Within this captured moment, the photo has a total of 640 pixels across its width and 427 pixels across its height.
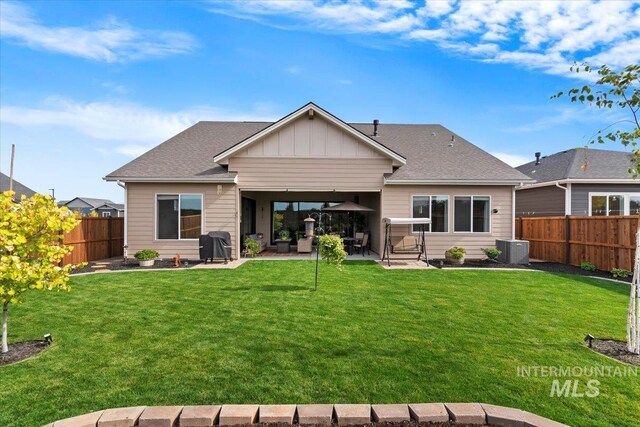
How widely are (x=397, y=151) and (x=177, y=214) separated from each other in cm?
935

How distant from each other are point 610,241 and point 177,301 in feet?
39.0

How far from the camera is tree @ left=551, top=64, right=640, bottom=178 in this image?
405 centimetres

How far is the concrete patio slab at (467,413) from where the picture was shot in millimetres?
2727

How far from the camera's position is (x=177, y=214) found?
487 inches

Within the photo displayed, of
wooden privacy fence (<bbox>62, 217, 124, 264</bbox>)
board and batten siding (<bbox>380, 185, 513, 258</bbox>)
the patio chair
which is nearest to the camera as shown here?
wooden privacy fence (<bbox>62, 217, 124, 264</bbox>)

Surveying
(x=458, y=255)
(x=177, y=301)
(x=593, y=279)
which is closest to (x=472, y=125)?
(x=458, y=255)

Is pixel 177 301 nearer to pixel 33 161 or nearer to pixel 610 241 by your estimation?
pixel 610 241

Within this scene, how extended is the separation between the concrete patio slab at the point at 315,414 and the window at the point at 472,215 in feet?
36.9

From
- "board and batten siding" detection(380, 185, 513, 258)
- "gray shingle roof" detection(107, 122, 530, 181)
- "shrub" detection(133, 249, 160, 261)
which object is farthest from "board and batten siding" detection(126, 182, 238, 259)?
"board and batten siding" detection(380, 185, 513, 258)

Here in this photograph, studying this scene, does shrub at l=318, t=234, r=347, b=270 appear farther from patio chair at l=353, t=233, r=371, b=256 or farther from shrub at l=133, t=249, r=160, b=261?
patio chair at l=353, t=233, r=371, b=256

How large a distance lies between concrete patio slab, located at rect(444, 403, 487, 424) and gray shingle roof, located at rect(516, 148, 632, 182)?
15018mm

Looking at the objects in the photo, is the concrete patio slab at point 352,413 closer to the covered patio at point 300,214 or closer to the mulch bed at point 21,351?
the mulch bed at point 21,351

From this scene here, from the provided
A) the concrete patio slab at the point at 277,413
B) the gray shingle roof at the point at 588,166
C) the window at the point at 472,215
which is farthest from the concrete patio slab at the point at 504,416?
the gray shingle roof at the point at 588,166

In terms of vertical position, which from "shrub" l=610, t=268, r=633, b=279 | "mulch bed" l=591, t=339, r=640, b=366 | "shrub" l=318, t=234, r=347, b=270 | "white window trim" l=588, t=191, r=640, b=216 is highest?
"white window trim" l=588, t=191, r=640, b=216
